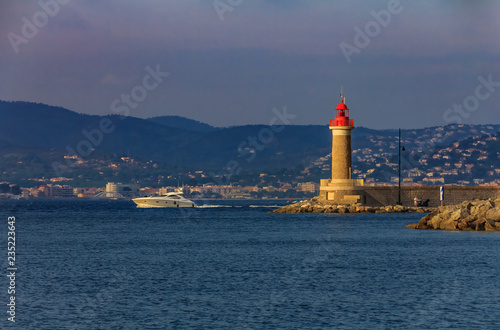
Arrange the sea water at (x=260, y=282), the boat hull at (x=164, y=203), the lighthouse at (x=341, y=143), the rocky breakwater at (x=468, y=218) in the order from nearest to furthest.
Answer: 1. the sea water at (x=260, y=282)
2. the rocky breakwater at (x=468, y=218)
3. the lighthouse at (x=341, y=143)
4. the boat hull at (x=164, y=203)

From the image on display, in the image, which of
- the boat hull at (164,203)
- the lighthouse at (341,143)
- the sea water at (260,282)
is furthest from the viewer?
the boat hull at (164,203)

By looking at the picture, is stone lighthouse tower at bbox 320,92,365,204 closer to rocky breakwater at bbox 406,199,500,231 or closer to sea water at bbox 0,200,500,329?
rocky breakwater at bbox 406,199,500,231

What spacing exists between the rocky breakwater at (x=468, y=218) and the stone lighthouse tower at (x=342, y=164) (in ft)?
69.8

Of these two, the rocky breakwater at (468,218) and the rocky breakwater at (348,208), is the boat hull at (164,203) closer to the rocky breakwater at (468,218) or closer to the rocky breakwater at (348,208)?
the rocky breakwater at (348,208)

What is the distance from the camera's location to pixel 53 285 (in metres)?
31.9

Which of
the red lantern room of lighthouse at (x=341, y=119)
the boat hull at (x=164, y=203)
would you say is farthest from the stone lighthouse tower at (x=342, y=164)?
the boat hull at (x=164, y=203)

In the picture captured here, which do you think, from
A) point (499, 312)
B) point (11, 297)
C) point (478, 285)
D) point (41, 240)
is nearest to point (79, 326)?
point (11, 297)

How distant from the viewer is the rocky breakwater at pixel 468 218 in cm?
5866

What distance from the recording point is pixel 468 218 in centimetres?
6016

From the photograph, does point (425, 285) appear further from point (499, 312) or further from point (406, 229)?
point (406, 229)

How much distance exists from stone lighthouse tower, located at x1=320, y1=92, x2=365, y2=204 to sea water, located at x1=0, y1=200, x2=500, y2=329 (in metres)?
28.2

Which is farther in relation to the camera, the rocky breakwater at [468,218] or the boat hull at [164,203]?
the boat hull at [164,203]

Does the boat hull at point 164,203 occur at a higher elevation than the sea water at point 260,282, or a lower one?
higher

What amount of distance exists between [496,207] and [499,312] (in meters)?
36.5
